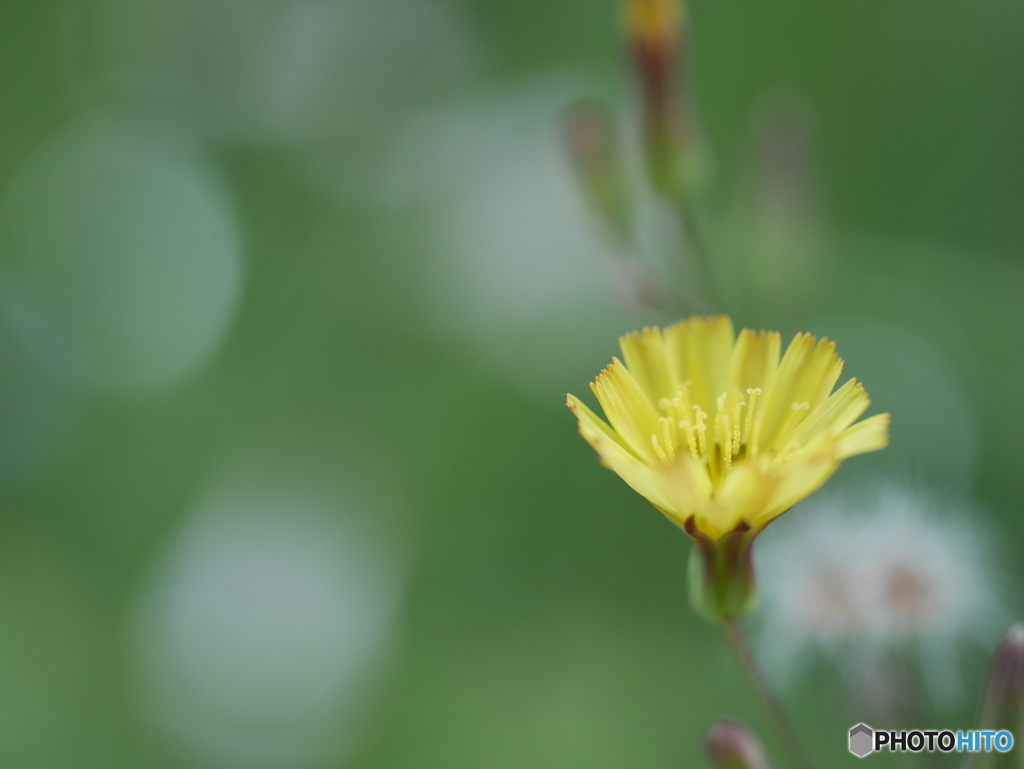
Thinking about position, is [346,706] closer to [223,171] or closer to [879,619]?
[879,619]

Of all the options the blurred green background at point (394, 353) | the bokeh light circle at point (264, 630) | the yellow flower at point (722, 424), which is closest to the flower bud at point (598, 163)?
the blurred green background at point (394, 353)

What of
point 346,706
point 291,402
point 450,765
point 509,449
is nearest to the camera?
point 450,765

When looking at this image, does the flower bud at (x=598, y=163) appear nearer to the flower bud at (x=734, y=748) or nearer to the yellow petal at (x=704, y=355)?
the yellow petal at (x=704, y=355)

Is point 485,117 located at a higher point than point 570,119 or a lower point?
higher

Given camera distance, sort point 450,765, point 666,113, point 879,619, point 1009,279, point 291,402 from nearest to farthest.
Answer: point 879,619 < point 666,113 < point 450,765 < point 1009,279 < point 291,402

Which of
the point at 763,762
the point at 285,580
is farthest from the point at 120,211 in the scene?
the point at 763,762

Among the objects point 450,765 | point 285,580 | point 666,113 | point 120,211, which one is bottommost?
point 450,765
